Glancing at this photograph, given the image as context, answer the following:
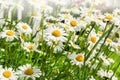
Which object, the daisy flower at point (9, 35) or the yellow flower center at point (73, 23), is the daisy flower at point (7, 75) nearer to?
the daisy flower at point (9, 35)

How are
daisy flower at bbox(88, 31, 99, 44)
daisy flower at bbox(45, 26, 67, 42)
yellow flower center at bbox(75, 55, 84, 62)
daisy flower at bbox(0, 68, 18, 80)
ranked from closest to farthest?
1. daisy flower at bbox(0, 68, 18, 80)
2. daisy flower at bbox(45, 26, 67, 42)
3. yellow flower center at bbox(75, 55, 84, 62)
4. daisy flower at bbox(88, 31, 99, 44)

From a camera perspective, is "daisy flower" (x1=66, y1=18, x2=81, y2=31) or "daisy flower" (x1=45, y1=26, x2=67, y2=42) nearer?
"daisy flower" (x1=45, y1=26, x2=67, y2=42)

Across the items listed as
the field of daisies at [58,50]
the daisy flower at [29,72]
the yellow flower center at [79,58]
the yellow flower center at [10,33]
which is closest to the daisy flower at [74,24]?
the field of daisies at [58,50]

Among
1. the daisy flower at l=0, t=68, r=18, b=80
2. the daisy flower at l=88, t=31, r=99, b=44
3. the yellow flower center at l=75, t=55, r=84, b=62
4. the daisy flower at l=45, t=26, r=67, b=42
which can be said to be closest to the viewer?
the daisy flower at l=0, t=68, r=18, b=80

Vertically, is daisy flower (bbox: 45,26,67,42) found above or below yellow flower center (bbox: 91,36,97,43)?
above

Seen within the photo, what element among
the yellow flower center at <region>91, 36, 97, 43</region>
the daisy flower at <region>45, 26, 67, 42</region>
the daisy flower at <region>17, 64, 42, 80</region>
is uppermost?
the daisy flower at <region>45, 26, 67, 42</region>

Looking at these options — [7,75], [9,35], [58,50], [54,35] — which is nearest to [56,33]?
[54,35]

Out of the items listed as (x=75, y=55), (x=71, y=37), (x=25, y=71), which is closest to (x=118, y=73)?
(x=71, y=37)

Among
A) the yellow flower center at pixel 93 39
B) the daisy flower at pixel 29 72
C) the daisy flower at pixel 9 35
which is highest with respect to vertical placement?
the daisy flower at pixel 9 35

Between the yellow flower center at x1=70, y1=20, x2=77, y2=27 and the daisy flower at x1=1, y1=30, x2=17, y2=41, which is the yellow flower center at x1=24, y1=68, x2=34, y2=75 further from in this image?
the yellow flower center at x1=70, y1=20, x2=77, y2=27

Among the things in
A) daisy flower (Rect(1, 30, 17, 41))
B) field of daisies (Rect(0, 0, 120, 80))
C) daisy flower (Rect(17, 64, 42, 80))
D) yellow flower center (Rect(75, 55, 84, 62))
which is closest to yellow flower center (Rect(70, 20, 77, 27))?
field of daisies (Rect(0, 0, 120, 80))

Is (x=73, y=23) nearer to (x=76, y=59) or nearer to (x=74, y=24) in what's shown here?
(x=74, y=24)

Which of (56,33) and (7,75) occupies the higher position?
(56,33)
